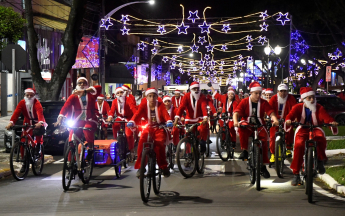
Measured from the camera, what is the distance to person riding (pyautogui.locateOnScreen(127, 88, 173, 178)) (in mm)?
8969

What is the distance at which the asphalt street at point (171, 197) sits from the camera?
24.4ft

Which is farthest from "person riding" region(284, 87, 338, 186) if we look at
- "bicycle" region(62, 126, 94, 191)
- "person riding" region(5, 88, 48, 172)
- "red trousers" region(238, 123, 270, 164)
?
"person riding" region(5, 88, 48, 172)

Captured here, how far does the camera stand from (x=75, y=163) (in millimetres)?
9469

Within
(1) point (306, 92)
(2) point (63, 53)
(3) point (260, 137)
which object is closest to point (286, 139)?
(3) point (260, 137)

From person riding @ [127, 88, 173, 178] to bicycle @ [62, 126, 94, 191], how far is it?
1152 mm

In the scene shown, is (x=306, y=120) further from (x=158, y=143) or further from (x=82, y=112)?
(x=82, y=112)

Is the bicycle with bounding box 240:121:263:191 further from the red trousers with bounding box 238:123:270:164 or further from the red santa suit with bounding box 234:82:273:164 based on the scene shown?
the red santa suit with bounding box 234:82:273:164

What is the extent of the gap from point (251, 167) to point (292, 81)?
2640 inches

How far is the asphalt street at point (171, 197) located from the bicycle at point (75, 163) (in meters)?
0.20

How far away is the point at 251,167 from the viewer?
961cm

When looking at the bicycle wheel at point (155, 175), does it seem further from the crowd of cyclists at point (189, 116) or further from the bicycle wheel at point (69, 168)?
the bicycle wheel at point (69, 168)

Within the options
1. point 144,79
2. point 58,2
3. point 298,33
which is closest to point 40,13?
point 58,2

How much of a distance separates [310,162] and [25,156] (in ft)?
18.9

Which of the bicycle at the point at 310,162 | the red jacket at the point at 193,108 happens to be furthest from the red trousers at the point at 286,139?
the bicycle at the point at 310,162
